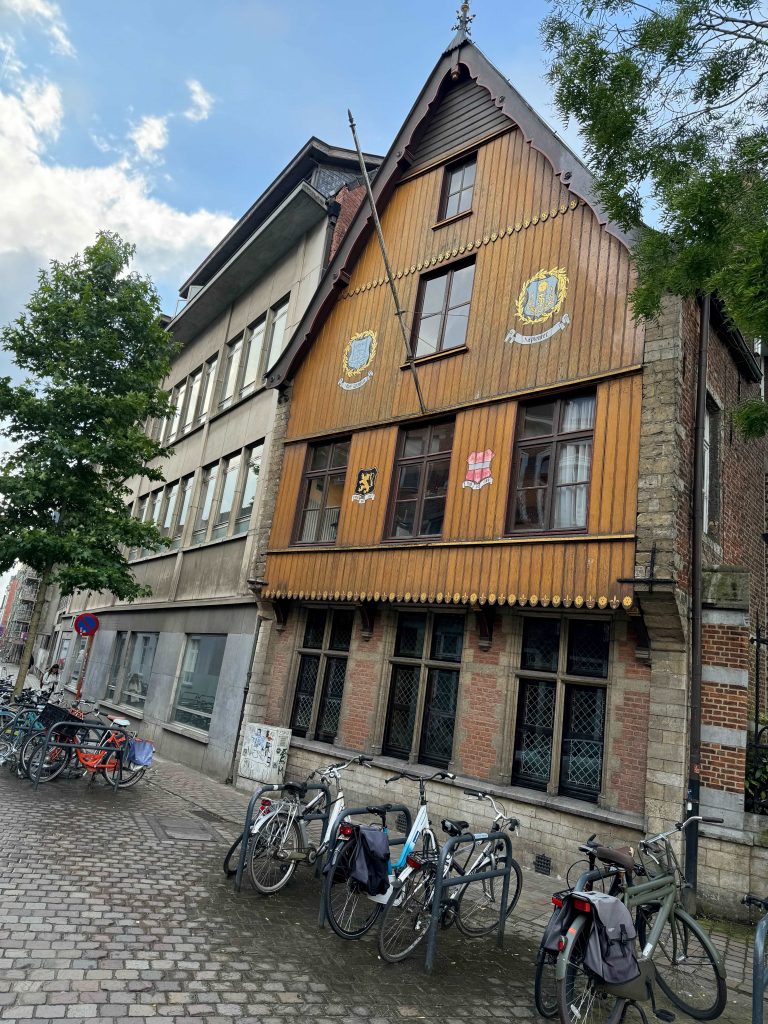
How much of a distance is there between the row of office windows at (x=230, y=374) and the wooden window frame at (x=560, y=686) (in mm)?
10434

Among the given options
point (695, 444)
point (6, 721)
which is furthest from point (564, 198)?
point (6, 721)

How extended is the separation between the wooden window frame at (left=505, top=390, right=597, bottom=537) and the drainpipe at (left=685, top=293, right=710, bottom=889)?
131cm

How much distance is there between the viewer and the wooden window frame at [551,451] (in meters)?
9.20

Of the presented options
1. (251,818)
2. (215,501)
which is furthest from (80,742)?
(215,501)

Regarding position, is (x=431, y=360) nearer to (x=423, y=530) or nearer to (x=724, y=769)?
(x=423, y=530)

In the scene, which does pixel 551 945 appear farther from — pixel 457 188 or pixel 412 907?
pixel 457 188

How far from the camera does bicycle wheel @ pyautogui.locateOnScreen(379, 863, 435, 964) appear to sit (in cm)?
537

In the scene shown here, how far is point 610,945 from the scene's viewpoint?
416cm

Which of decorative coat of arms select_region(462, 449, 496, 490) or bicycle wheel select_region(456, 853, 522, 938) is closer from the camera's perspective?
bicycle wheel select_region(456, 853, 522, 938)

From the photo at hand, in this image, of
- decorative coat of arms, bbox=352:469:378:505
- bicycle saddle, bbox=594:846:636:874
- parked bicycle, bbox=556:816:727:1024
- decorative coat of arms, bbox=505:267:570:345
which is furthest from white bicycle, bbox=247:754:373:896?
decorative coat of arms, bbox=505:267:570:345

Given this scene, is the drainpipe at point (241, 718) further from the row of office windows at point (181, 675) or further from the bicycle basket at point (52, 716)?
the bicycle basket at point (52, 716)

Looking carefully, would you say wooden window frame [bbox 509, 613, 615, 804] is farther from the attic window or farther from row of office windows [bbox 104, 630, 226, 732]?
the attic window

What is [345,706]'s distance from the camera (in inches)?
447

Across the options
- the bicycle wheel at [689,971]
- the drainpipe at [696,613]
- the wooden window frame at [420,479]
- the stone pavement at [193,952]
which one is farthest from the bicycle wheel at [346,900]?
the wooden window frame at [420,479]
